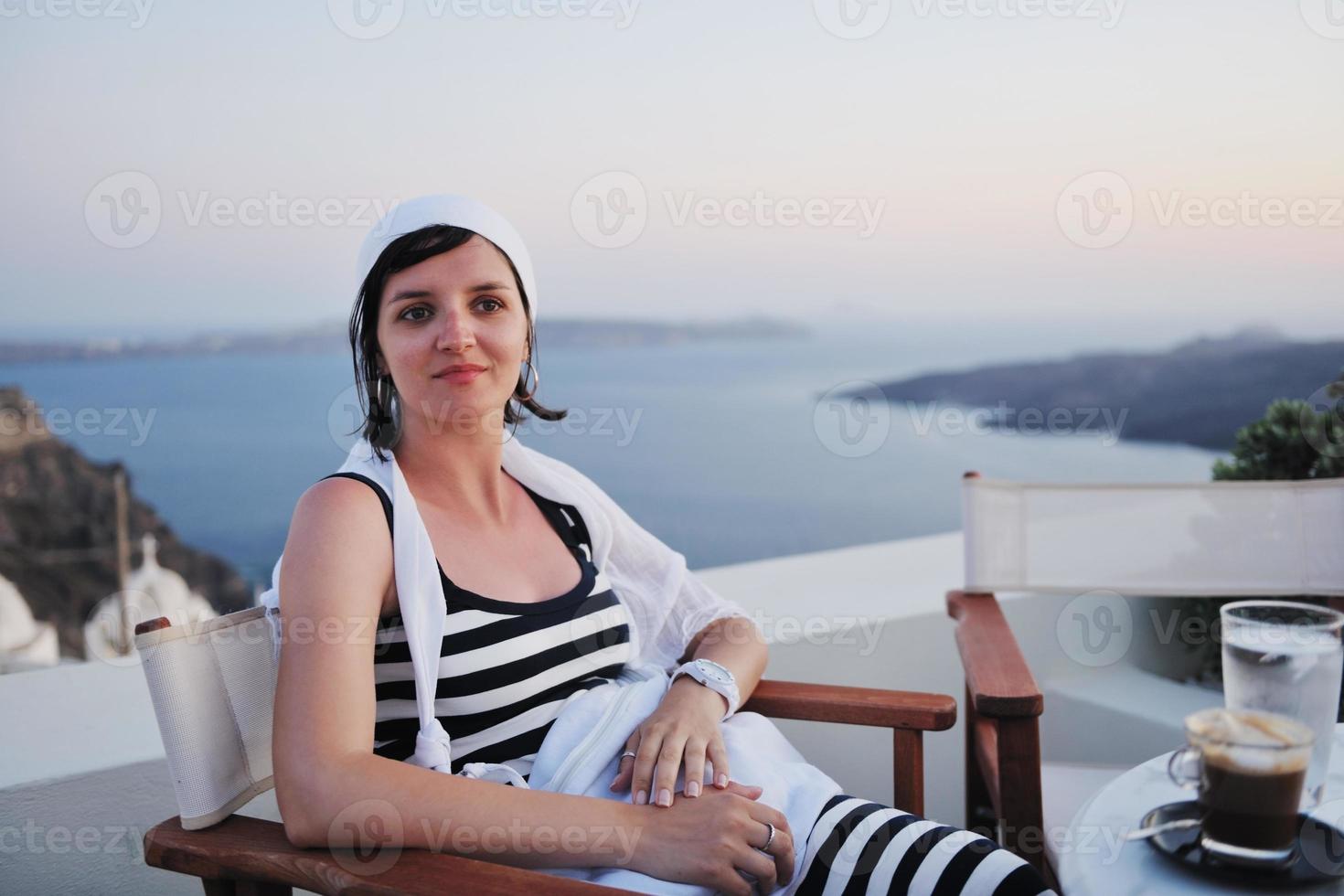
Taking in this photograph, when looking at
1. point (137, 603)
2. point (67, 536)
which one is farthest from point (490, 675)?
point (67, 536)

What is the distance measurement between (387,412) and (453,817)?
57 centimetres

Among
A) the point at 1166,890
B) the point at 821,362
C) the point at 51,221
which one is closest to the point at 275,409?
the point at 51,221

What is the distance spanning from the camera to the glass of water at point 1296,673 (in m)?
0.92

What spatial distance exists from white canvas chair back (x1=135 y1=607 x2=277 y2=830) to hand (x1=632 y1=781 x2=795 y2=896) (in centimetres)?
44

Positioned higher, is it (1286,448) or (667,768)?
(1286,448)

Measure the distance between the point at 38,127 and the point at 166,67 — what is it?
4550 mm

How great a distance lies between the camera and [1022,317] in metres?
17.7

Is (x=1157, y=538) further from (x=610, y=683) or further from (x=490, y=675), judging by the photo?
(x=490, y=675)

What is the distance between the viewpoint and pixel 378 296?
1.36 meters

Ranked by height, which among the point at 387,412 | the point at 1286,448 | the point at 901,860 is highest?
the point at 387,412

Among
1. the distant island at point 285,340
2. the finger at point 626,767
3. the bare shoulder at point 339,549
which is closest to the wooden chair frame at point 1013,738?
the finger at point 626,767

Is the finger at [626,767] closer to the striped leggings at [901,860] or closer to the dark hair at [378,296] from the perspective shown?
the striped leggings at [901,860]

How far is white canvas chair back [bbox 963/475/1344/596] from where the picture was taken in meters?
2.10

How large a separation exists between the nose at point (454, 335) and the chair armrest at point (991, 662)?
2.70 ft
